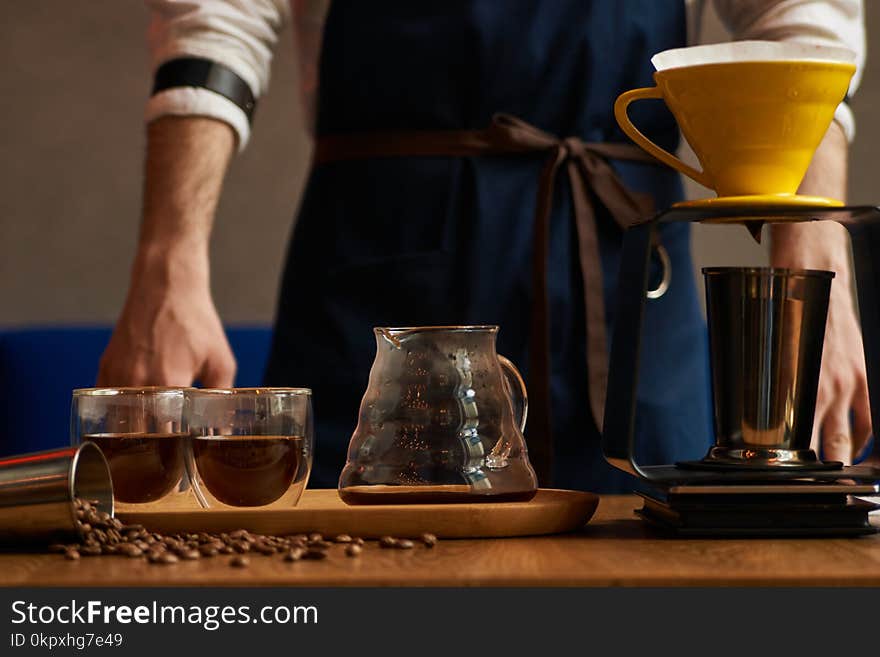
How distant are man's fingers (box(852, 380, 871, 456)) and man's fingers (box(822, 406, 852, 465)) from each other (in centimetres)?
1

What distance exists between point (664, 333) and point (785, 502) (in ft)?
2.27

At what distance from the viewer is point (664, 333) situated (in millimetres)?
1566

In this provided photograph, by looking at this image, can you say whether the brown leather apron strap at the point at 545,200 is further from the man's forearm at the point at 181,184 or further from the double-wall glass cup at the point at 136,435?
the double-wall glass cup at the point at 136,435

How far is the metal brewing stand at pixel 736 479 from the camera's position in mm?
879

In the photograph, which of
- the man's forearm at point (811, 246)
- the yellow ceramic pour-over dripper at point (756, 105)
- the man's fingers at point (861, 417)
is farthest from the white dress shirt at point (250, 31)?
the yellow ceramic pour-over dripper at point (756, 105)

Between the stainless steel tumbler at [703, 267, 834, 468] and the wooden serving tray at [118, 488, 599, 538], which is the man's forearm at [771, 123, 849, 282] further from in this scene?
the wooden serving tray at [118, 488, 599, 538]

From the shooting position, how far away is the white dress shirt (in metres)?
1.51

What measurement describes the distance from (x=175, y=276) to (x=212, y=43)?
316 mm

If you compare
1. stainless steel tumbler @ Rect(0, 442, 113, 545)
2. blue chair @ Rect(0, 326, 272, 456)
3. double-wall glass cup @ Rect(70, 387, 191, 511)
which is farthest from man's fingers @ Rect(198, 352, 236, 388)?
blue chair @ Rect(0, 326, 272, 456)

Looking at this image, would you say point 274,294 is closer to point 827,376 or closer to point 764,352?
point 827,376

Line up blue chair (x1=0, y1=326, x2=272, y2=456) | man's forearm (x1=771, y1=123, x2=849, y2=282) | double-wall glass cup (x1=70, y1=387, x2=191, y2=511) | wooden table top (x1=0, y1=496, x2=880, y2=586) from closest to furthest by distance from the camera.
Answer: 1. wooden table top (x1=0, y1=496, x2=880, y2=586)
2. double-wall glass cup (x1=70, y1=387, x2=191, y2=511)
3. man's forearm (x1=771, y1=123, x2=849, y2=282)
4. blue chair (x1=0, y1=326, x2=272, y2=456)

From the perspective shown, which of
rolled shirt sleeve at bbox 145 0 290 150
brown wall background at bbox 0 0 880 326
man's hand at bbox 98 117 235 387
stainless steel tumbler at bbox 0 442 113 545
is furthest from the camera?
brown wall background at bbox 0 0 880 326

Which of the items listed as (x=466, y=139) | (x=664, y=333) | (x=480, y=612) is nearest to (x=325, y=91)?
(x=466, y=139)

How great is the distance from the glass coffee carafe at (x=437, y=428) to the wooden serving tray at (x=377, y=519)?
2cm
